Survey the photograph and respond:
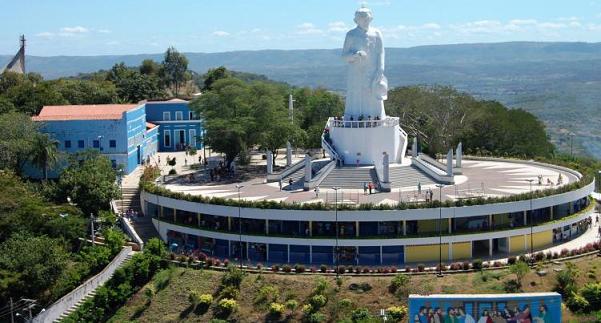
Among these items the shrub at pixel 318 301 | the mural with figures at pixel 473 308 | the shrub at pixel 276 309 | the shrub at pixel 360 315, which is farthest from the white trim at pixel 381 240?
the mural with figures at pixel 473 308

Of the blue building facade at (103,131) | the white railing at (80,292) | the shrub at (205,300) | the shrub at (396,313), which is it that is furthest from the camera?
the blue building facade at (103,131)

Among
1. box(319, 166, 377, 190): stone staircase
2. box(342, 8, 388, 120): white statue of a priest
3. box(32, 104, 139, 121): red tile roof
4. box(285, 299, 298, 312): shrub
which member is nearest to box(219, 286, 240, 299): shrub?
box(285, 299, 298, 312): shrub

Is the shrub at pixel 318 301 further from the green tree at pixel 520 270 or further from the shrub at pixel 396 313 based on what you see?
the green tree at pixel 520 270

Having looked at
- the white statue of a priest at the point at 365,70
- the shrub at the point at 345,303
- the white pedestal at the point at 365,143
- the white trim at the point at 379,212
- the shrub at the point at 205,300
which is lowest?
the shrub at the point at 205,300

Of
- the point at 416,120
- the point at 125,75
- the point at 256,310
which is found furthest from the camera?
the point at 125,75

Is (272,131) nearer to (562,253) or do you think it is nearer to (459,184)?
(459,184)

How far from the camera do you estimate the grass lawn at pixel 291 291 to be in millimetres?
43250

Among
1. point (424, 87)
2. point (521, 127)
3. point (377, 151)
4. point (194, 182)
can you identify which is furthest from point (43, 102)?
point (521, 127)

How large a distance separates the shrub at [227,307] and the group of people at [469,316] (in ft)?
34.6

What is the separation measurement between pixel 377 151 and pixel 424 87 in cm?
3146

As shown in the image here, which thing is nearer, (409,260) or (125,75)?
(409,260)

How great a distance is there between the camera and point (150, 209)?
5809 centimetres

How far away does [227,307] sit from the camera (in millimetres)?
43656

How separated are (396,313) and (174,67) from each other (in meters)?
77.9
